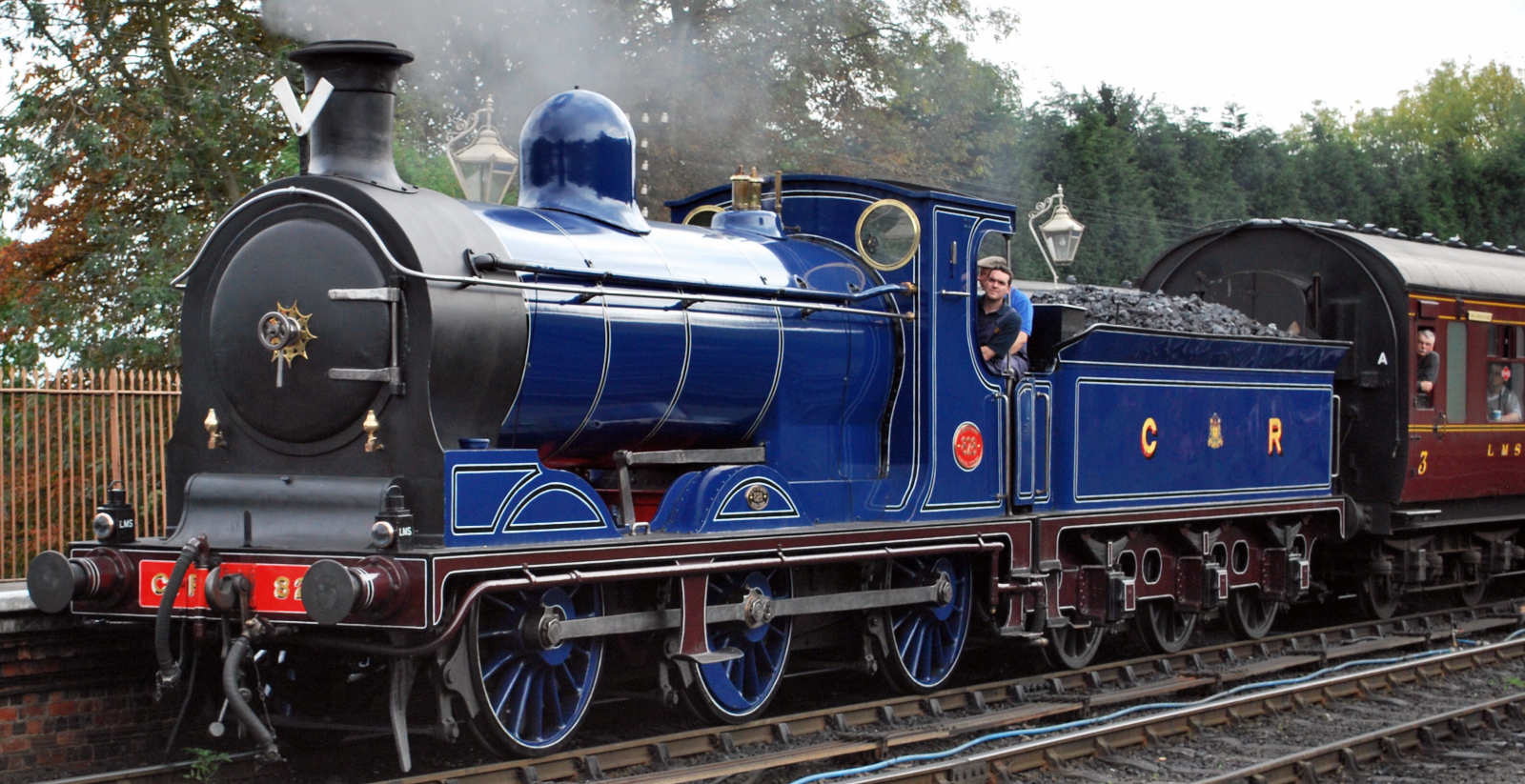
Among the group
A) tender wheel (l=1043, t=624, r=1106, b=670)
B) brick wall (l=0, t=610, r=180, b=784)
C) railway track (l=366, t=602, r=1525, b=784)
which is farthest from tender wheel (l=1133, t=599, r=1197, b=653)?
brick wall (l=0, t=610, r=180, b=784)

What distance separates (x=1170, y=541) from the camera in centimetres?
1055

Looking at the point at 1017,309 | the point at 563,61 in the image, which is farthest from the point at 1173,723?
the point at 563,61

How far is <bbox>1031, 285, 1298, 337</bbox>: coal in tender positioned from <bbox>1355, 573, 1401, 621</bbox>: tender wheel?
2554 millimetres

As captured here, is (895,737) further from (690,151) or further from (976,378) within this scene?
(690,151)

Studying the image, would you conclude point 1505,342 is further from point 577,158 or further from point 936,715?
point 577,158

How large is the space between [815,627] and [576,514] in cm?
227

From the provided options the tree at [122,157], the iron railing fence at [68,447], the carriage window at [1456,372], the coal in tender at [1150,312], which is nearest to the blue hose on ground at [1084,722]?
the coal in tender at [1150,312]

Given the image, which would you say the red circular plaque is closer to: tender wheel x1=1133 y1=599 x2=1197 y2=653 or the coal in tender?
the coal in tender

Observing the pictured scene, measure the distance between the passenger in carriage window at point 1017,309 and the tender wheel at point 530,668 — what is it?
3.37m

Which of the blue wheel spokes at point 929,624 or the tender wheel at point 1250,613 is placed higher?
the blue wheel spokes at point 929,624

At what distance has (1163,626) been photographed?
10.7 meters

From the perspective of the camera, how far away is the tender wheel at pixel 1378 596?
41.3 feet

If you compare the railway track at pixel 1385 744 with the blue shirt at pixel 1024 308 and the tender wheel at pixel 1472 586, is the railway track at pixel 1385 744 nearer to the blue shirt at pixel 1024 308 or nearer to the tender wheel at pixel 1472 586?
the blue shirt at pixel 1024 308

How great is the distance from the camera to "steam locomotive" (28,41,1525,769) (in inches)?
237
